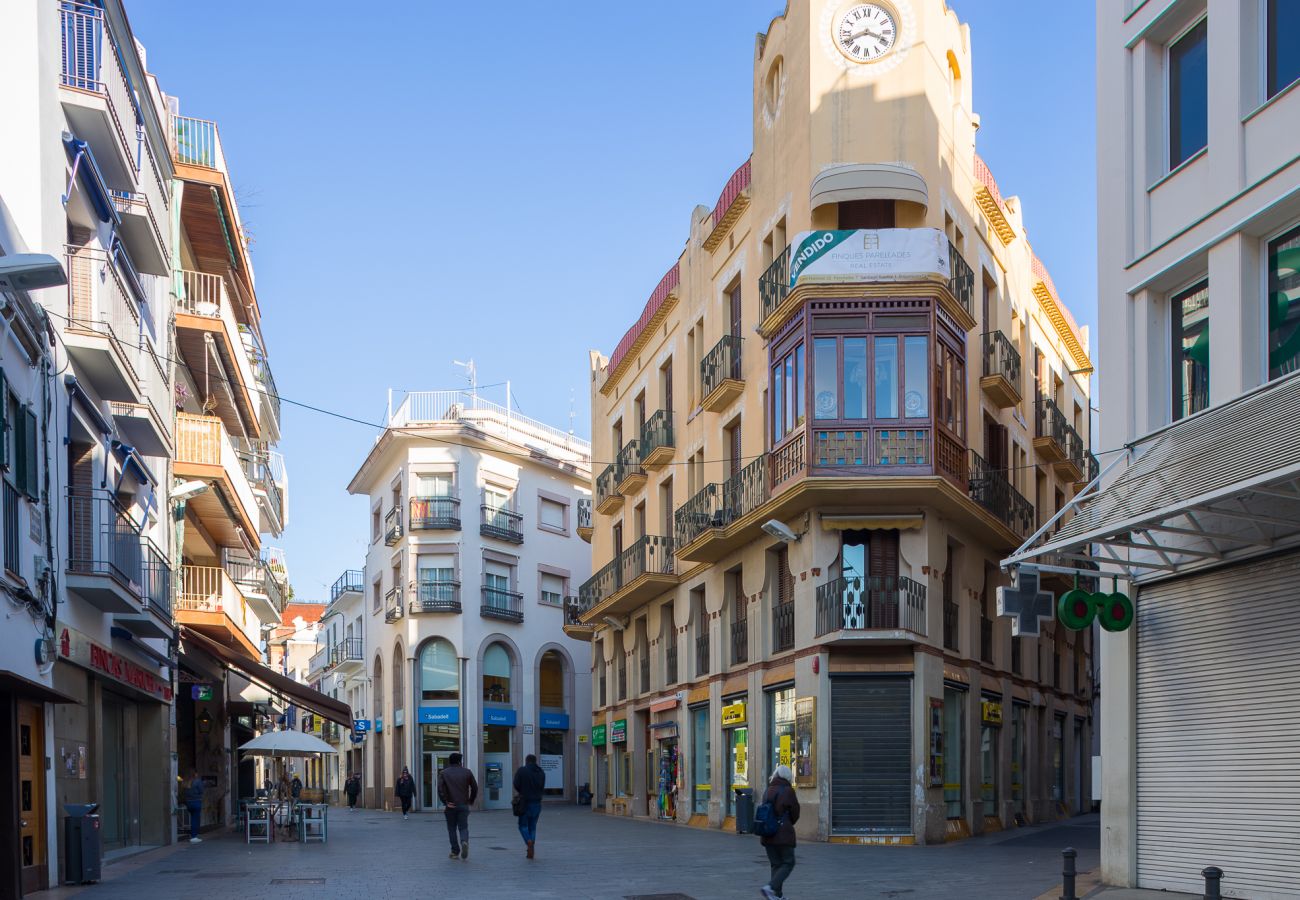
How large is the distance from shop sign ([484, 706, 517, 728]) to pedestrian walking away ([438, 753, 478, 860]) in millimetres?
31154

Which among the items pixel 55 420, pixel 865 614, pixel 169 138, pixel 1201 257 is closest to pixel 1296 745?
pixel 1201 257

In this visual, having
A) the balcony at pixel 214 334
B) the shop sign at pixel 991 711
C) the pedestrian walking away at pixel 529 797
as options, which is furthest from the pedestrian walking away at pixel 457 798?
the balcony at pixel 214 334

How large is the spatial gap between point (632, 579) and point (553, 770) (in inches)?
826

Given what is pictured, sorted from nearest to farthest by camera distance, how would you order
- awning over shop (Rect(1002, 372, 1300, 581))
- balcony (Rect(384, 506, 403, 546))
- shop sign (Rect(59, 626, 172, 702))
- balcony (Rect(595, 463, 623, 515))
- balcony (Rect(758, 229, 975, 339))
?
awning over shop (Rect(1002, 372, 1300, 581)) < shop sign (Rect(59, 626, 172, 702)) < balcony (Rect(758, 229, 975, 339)) < balcony (Rect(595, 463, 623, 515)) < balcony (Rect(384, 506, 403, 546))

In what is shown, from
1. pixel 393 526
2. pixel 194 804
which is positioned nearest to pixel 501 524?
pixel 393 526

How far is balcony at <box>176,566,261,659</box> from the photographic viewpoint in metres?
30.2

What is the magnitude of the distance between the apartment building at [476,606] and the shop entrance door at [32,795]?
34349 millimetres

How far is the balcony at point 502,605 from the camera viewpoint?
5319 centimetres

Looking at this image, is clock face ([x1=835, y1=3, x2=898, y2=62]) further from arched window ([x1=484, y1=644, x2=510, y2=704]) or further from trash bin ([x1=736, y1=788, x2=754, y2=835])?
arched window ([x1=484, y1=644, x2=510, y2=704])

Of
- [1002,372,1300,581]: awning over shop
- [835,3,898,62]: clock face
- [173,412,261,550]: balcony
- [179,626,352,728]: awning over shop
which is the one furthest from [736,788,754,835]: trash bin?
[835,3,898,62]: clock face

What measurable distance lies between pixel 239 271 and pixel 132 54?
11570 mm

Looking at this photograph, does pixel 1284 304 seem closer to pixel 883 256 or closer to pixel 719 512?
pixel 883 256

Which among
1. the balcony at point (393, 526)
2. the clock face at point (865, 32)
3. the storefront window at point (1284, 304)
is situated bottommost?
the balcony at point (393, 526)

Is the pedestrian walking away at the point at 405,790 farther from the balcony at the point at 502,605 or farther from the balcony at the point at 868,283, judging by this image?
the balcony at the point at 868,283
